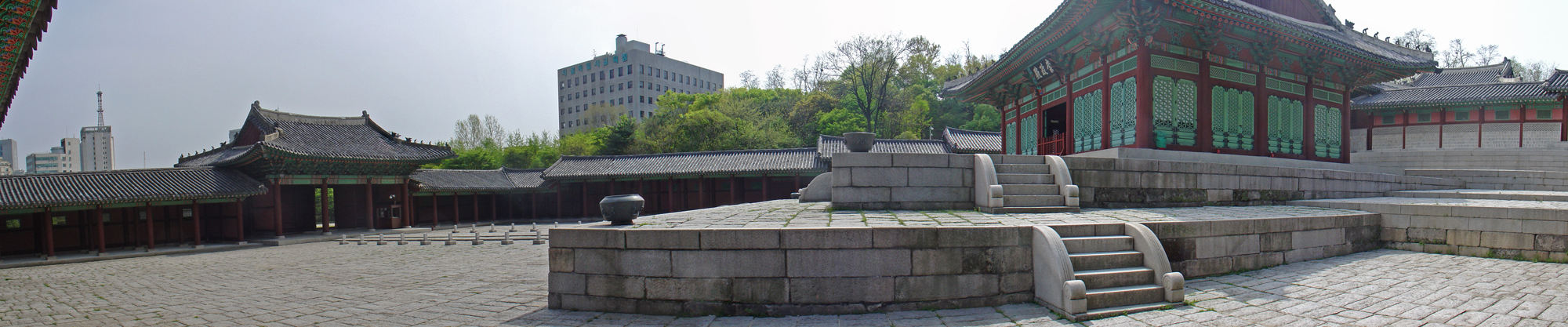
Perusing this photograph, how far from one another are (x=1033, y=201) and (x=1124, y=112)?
18.3ft

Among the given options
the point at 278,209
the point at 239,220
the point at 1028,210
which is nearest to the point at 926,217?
the point at 1028,210

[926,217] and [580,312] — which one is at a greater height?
[926,217]

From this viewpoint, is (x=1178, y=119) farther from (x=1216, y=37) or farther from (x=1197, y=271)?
(x=1197, y=271)

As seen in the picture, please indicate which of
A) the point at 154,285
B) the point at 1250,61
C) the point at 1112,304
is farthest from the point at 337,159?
the point at 1250,61

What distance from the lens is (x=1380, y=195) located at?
1202 cm

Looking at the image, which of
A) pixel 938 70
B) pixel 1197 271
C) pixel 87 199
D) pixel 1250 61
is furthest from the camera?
pixel 938 70

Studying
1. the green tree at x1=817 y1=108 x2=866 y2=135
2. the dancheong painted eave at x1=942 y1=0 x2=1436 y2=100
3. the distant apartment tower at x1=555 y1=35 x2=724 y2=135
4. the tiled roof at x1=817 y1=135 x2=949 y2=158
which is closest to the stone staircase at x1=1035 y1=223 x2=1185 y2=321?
the dancheong painted eave at x1=942 y1=0 x2=1436 y2=100

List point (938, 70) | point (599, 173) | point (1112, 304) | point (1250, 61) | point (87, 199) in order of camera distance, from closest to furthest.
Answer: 1. point (1112, 304)
2. point (1250, 61)
3. point (87, 199)
4. point (599, 173)
5. point (938, 70)

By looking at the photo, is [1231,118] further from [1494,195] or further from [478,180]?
[478,180]

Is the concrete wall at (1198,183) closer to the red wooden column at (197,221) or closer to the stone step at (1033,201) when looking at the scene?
the stone step at (1033,201)

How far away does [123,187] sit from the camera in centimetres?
1948

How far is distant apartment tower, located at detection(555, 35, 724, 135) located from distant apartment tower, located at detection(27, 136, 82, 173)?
247 ft

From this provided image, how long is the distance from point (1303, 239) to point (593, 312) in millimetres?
8127

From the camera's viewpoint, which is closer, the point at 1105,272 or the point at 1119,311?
the point at 1119,311
